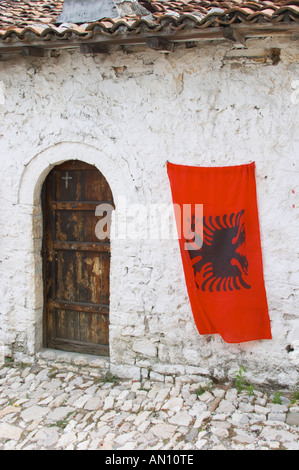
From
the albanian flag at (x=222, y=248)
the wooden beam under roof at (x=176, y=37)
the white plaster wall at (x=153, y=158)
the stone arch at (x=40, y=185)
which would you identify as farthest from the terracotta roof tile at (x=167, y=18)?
the albanian flag at (x=222, y=248)

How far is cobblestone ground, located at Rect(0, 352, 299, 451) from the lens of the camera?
4035mm

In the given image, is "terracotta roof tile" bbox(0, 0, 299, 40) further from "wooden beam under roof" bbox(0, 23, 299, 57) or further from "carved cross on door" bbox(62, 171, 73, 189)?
"carved cross on door" bbox(62, 171, 73, 189)

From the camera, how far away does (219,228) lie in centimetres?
470

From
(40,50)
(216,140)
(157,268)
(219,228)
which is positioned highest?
(40,50)

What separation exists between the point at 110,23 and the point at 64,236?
2312 mm

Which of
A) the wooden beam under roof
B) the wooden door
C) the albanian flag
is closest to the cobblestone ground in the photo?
the wooden door

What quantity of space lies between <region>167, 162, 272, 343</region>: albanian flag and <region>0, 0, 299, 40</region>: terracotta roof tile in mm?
1294

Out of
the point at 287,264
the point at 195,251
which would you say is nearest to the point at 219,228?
the point at 195,251

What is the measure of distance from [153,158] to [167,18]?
4.36 feet

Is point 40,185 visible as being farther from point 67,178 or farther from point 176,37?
point 176,37

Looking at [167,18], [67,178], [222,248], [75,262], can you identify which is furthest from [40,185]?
[167,18]
